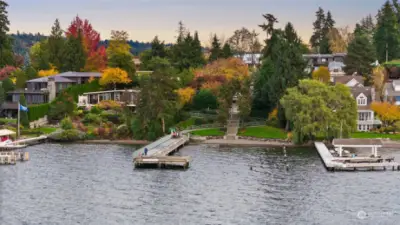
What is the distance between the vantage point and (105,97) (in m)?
134

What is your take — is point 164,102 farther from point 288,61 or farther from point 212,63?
point 212,63

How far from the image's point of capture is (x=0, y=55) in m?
153

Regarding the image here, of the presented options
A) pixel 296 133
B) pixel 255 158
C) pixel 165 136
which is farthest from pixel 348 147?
pixel 165 136

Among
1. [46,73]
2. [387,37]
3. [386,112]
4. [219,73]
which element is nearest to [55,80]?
[46,73]

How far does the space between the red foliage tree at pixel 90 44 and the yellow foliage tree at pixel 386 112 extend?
56940 millimetres

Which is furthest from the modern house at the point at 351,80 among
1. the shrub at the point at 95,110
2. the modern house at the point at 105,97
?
the shrub at the point at 95,110

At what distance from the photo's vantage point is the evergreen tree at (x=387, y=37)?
156625 millimetres

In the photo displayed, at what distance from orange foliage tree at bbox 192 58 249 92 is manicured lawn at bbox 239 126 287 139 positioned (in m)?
14.9

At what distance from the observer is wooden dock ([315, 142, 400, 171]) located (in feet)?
275

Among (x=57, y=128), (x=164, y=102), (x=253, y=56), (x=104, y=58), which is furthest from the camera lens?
(x=253, y=56)

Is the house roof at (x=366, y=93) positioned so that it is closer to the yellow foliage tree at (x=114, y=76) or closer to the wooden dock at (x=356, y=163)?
the wooden dock at (x=356, y=163)

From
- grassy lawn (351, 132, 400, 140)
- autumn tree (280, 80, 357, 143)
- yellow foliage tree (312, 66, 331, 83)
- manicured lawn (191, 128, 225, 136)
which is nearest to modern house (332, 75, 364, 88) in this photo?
yellow foliage tree (312, 66, 331, 83)

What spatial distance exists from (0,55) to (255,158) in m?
78.1

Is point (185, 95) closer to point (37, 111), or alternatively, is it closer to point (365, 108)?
point (37, 111)
